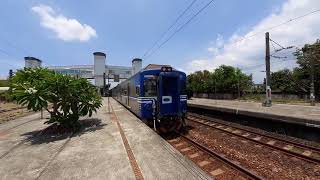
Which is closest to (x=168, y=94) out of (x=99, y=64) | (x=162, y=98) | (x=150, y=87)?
(x=162, y=98)

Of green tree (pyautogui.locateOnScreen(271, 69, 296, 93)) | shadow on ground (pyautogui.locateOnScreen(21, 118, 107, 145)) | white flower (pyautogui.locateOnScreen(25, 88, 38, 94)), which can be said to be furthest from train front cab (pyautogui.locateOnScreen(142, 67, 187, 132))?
green tree (pyautogui.locateOnScreen(271, 69, 296, 93))

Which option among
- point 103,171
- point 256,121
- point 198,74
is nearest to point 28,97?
point 103,171

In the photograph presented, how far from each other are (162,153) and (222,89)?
52.3 metres

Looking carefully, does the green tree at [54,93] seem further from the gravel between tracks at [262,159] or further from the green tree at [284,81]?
the green tree at [284,81]

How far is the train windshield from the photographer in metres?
13.5

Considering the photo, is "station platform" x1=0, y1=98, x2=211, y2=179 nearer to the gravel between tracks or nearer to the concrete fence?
the gravel between tracks

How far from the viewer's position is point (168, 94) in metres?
12.9

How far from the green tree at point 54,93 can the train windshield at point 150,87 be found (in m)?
3.41

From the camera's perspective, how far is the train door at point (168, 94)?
1261 centimetres

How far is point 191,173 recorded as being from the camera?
6.80 metres

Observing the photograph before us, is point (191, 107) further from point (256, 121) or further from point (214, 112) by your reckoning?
point (256, 121)

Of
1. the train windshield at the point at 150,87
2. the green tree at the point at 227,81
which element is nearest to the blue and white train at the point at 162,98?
the train windshield at the point at 150,87

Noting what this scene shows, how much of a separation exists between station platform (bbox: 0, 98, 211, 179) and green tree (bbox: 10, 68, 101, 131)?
1.63 meters

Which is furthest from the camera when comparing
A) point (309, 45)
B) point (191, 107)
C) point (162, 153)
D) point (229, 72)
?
point (229, 72)
